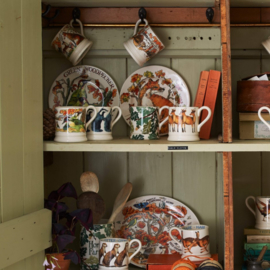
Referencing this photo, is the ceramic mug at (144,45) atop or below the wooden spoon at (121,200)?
atop

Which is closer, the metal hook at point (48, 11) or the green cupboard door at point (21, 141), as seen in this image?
the green cupboard door at point (21, 141)

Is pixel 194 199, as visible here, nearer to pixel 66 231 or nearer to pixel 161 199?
pixel 161 199

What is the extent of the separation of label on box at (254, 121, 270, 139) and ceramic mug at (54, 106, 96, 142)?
51cm

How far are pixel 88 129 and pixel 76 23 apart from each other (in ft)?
1.27

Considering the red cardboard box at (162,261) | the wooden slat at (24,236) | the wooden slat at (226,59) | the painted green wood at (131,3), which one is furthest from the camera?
the painted green wood at (131,3)

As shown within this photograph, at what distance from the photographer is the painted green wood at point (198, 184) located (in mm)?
1323

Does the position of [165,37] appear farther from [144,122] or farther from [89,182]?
[89,182]

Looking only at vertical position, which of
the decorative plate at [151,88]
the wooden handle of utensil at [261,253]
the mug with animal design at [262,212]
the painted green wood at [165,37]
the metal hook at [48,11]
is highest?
the metal hook at [48,11]

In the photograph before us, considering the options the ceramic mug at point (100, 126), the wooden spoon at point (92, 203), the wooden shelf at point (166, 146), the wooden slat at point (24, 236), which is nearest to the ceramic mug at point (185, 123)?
the wooden shelf at point (166, 146)

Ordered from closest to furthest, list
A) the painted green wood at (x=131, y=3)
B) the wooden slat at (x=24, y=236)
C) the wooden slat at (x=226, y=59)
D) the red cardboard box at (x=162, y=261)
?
the wooden slat at (x=24, y=236) < the wooden slat at (x=226, y=59) < the red cardboard box at (x=162, y=261) < the painted green wood at (x=131, y=3)

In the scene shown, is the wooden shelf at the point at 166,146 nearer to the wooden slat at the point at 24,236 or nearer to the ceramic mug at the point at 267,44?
the wooden slat at the point at 24,236

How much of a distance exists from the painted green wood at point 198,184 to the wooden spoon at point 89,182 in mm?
275

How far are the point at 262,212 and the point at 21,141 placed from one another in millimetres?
754

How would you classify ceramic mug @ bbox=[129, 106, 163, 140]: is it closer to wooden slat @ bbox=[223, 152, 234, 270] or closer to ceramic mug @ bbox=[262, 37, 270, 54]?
wooden slat @ bbox=[223, 152, 234, 270]
